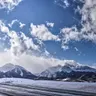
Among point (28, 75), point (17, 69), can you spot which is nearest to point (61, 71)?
point (17, 69)

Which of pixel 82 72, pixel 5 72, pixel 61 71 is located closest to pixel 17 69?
pixel 5 72

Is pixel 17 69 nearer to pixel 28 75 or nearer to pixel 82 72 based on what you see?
pixel 28 75

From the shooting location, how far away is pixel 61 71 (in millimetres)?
194375

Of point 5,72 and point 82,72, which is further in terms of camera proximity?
point 5,72

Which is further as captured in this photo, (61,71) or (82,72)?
(61,71)

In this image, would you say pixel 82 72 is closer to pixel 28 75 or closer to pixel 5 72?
pixel 28 75

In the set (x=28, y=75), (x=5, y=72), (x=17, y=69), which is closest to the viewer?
(x=28, y=75)

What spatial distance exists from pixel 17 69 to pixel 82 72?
4735 centimetres

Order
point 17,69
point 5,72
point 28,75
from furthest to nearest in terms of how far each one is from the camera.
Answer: point 5,72
point 17,69
point 28,75

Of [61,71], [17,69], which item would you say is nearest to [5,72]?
[17,69]

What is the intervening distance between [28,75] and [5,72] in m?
51.2

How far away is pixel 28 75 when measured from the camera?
501ft

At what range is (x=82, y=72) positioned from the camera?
162125 mm

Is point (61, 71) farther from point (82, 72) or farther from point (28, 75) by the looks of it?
point (28, 75)
